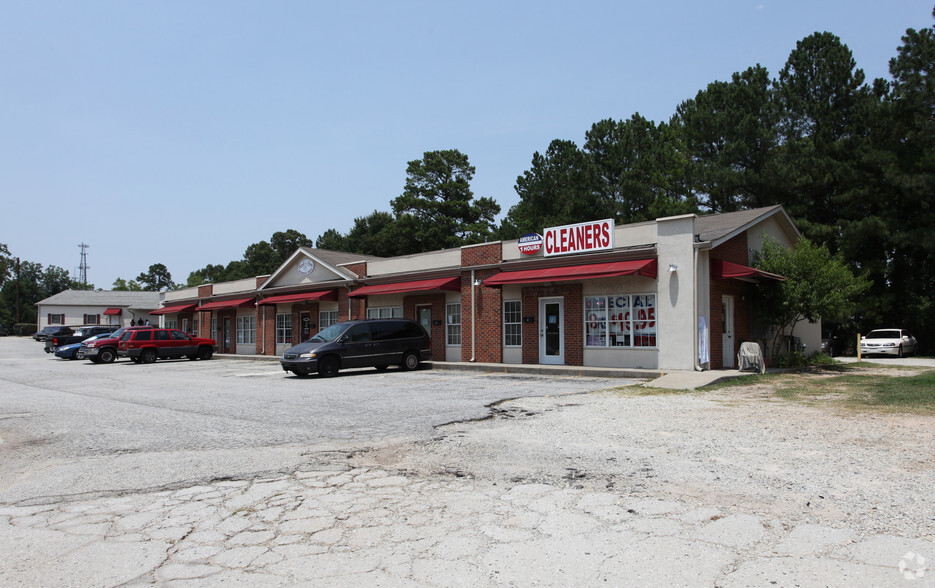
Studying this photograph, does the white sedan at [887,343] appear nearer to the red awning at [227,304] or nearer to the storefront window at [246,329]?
the red awning at [227,304]

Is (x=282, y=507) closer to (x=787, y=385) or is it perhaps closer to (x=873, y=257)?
(x=787, y=385)

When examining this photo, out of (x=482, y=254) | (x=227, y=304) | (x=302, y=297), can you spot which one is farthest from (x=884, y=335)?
(x=227, y=304)

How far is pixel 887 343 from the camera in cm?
3023

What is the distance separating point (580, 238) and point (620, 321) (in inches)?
116

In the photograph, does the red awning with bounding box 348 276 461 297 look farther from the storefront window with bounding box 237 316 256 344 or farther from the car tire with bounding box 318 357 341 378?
the storefront window with bounding box 237 316 256 344

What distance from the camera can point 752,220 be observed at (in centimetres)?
1978

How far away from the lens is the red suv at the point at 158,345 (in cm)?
2802

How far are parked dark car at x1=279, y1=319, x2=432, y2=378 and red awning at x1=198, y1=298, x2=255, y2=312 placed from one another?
15.3m

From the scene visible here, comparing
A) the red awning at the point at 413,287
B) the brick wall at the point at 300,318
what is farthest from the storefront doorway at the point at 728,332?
the brick wall at the point at 300,318

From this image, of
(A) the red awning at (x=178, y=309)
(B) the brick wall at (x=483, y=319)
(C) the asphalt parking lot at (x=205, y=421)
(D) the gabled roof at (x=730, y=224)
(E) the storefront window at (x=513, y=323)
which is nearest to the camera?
(C) the asphalt parking lot at (x=205, y=421)

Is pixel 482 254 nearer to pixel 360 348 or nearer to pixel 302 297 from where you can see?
pixel 360 348

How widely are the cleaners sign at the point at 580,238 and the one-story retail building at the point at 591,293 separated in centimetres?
3

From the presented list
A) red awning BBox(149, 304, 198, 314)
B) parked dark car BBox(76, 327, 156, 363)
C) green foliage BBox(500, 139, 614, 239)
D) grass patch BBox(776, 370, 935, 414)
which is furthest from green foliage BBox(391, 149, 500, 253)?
grass patch BBox(776, 370, 935, 414)

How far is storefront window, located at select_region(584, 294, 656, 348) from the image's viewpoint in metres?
18.4
